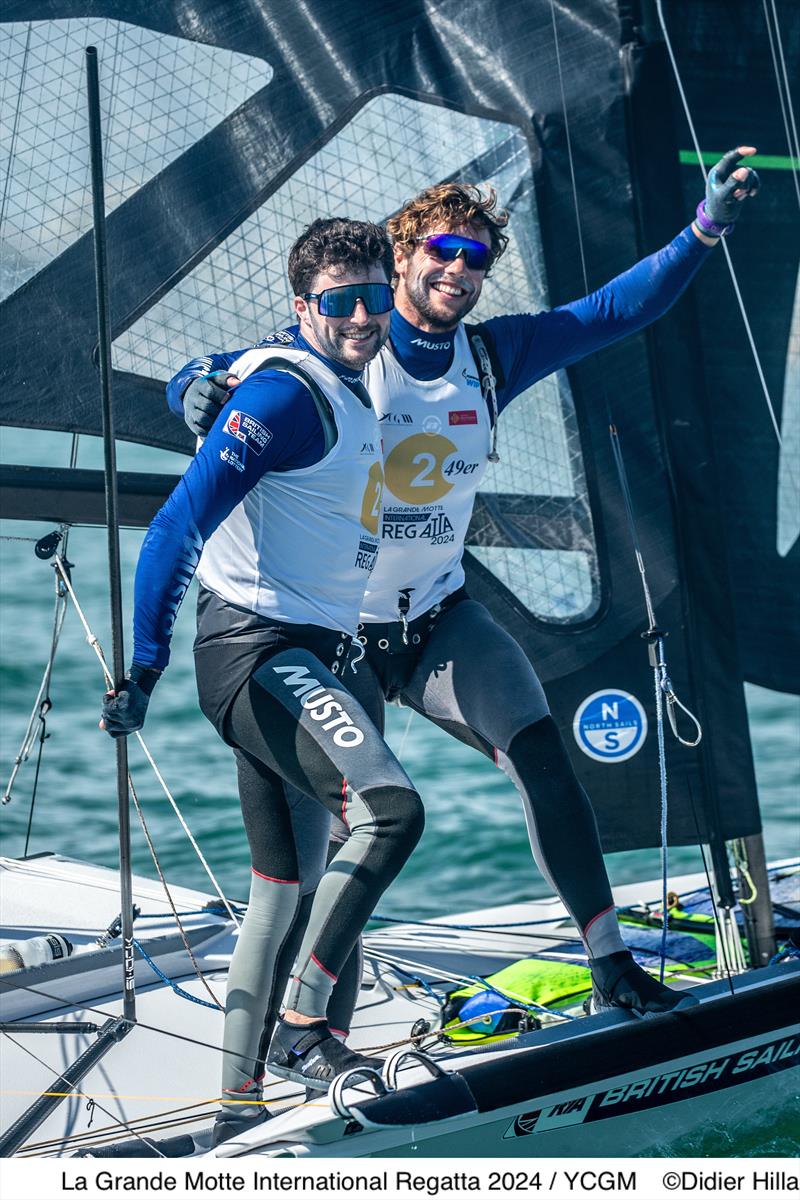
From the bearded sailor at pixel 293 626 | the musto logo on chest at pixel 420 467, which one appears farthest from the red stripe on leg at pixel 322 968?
the musto logo on chest at pixel 420 467

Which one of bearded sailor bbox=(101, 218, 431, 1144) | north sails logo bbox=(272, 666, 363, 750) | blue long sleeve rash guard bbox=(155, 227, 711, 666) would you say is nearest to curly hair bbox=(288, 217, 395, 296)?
bearded sailor bbox=(101, 218, 431, 1144)

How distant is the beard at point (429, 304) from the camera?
8.23 feet

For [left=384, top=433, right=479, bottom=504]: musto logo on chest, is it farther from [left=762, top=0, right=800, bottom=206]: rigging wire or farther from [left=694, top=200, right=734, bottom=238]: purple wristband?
[left=762, top=0, right=800, bottom=206]: rigging wire

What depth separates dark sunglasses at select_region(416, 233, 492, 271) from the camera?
2.48m

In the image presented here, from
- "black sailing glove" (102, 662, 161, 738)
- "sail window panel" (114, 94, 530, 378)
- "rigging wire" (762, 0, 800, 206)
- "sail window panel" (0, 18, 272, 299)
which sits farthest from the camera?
"rigging wire" (762, 0, 800, 206)

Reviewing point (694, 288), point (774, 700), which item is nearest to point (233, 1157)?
point (694, 288)

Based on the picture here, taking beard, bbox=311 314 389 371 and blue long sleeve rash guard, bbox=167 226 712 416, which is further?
blue long sleeve rash guard, bbox=167 226 712 416

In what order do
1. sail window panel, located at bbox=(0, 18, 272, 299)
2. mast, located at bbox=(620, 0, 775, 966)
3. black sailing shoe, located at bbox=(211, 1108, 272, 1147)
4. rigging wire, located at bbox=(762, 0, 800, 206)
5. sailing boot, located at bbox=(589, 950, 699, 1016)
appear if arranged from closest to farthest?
black sailing shoe, located at bbox=(211, 1108, 272, 1147) → sailing boot, located at bbox=(589, 950, 699, 1016) → sail window panel, located at bbox=(0, 18, 272, 299) → mast, located at bbox=(620, 0, 775, 966) → rigging wire, located at bbox=(762, 0, 800, 206)

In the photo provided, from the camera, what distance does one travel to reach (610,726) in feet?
10.7

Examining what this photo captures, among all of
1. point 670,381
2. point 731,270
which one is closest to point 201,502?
point 670,381

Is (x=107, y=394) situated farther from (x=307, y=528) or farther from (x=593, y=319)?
(x=593, y=319)

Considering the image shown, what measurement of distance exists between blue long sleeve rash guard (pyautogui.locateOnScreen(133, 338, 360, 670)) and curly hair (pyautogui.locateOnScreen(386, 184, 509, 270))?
0.44 metres

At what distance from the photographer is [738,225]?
11.0ft

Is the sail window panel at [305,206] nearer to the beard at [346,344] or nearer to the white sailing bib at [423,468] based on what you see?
the white sailing bib at [423,468]
